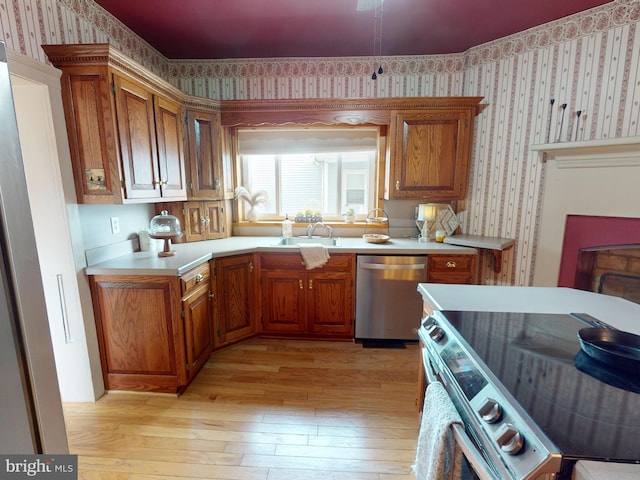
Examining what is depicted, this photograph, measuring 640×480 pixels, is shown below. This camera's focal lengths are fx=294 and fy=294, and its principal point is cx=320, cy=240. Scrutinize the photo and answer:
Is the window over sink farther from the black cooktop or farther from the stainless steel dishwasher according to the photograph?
the black cooktop

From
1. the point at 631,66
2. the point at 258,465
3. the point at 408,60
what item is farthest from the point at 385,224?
the point at 258,465

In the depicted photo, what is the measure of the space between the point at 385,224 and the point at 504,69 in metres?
1.70

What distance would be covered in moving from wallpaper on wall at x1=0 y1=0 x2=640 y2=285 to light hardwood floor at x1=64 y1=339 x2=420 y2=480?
5.58 ft

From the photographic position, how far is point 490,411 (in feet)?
2.43

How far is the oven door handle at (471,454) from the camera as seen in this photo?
2.36 feet

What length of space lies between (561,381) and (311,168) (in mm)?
2792

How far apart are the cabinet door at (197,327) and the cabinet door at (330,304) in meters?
0.85

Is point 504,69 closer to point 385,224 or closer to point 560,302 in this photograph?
point 385,224

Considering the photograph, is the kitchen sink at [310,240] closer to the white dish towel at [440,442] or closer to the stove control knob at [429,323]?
the stove control knob at [429,323]

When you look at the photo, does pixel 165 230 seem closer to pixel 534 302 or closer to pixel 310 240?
pixel 310 240

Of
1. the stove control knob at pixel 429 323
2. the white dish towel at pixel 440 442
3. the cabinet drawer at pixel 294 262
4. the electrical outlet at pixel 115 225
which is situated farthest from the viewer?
the cabinet drawer at pixel 294 262

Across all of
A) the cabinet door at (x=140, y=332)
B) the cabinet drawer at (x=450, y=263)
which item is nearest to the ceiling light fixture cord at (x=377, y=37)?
the cabinet drawer at (x=450, y=263)

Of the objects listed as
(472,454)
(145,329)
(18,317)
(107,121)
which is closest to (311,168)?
(107,121)

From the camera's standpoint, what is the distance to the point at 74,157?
71.1 inches
